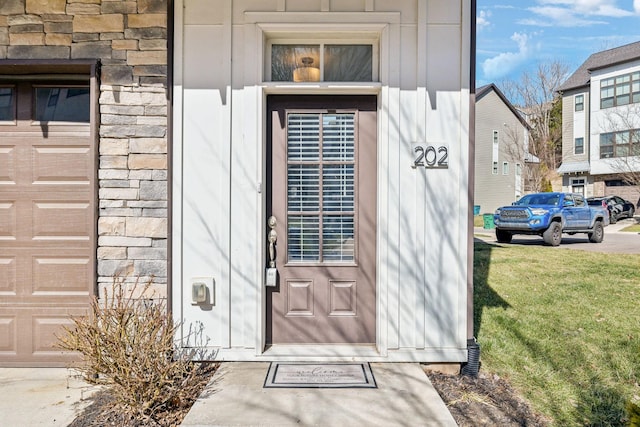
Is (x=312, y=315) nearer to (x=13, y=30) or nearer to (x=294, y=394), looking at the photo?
(x=294, y=394)

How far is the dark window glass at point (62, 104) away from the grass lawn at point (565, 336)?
391 centimetres

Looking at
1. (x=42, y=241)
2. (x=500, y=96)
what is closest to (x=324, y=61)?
(x=42, y=241)

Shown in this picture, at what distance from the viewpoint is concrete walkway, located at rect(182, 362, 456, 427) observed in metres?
2.44

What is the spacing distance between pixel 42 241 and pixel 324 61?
269 cm

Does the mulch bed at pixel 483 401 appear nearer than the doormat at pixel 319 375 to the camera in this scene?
Yes

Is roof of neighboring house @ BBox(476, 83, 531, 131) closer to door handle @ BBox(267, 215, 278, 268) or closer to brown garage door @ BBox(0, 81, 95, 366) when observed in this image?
door handle @ BBox(267, 215, 278, 268)

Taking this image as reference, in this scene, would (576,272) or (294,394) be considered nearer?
(294,394)

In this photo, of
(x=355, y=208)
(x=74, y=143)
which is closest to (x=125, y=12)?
(x=74, y=143)

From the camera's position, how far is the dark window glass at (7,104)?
3.36m

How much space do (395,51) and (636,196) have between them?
2510 centimetres

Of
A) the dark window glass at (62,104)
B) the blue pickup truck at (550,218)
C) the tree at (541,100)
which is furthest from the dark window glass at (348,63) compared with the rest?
the tree at (541,100)

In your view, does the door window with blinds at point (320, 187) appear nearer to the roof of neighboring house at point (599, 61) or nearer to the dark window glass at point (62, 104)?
the dark window glass at point (62, 104)

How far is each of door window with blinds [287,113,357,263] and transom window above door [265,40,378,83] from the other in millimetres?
321

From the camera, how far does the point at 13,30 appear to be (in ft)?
10.5
